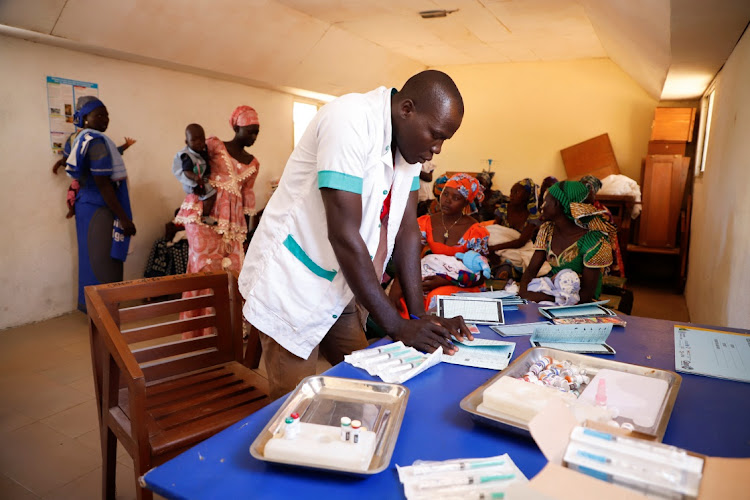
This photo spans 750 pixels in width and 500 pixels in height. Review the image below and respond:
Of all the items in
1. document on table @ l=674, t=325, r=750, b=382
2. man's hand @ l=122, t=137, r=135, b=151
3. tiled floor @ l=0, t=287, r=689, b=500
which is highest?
man's hand @ l=122, t=137, r=135, b=151

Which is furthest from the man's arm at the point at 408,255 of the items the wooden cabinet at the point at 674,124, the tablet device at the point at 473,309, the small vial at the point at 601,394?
the wooden cabinet at the point at 674,124

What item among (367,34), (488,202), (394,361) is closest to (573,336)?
(394,361)

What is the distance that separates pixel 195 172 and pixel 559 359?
2714 mm

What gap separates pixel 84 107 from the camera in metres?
3.81

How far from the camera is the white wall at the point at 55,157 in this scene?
3826 mm

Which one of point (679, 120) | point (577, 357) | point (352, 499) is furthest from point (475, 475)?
point (679, 120)

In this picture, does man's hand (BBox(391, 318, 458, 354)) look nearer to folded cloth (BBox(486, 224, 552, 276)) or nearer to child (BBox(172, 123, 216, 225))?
child (BBox(172, 123, 216, 225))

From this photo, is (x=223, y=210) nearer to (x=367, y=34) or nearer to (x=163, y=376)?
(x=163, y=376)

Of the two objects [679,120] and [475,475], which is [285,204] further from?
[679,120]

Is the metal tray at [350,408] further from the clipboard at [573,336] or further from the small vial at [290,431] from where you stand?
the clipboard at [573,336]

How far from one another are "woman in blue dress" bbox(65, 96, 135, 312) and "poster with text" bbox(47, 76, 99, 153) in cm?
29

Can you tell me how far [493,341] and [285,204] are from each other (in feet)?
2.42

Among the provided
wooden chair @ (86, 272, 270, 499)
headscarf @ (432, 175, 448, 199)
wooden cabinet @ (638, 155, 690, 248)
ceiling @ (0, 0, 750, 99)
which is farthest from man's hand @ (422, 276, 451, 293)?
wooden cabinet @ (638, 155, 690, 248)

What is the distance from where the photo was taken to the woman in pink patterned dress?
132 inches
